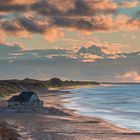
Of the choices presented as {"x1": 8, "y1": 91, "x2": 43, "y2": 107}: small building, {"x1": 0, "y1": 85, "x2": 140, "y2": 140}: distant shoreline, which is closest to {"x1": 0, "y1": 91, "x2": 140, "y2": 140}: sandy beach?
{"x1": 0, "y1": 85, "x2": 140, "y2": 140}: distant shoreline

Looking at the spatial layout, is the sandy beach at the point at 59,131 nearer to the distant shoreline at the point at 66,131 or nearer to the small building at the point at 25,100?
the distant shoreline at the point at 66,131

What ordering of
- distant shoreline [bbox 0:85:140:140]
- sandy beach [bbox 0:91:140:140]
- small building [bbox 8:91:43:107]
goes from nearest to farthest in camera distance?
sandy beach [bbox 0:91:140:140] → distant shoreline [bbox 0:85:140:140] → small building [bbox 8:91:43:107]

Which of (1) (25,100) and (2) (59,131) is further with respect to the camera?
(1) (25,100)

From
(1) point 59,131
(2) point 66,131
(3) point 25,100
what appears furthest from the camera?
(3) point 25,100

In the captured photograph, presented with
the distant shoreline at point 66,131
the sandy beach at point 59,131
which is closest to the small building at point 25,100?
the sandy beach at point 59,131

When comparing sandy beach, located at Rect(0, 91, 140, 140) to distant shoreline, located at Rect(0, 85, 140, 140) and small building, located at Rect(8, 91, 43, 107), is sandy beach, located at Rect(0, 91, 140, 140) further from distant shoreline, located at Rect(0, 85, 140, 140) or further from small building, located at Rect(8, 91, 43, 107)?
small building, located at Rect(8, 91, 43, 107)

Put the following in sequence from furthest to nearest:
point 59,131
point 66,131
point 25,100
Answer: point 25,100, point 66,131, point 59,131

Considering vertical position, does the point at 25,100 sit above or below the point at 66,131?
above

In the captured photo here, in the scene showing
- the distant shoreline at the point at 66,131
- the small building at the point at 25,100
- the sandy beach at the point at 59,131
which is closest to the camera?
the sandy beach at the point at 59,131

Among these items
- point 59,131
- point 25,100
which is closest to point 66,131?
point 59,131

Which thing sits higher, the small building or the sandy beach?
the small building

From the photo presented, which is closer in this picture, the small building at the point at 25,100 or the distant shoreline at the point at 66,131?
the distant shoreline at the point at 66,131

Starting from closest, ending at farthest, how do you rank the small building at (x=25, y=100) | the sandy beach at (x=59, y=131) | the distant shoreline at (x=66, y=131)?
the sandy beach at (x=59, y=131), the distant shoreline at (x=66, y=131), the small building at (x=25, y=100)

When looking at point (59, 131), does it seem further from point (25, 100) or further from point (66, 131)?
point (25, 100)
